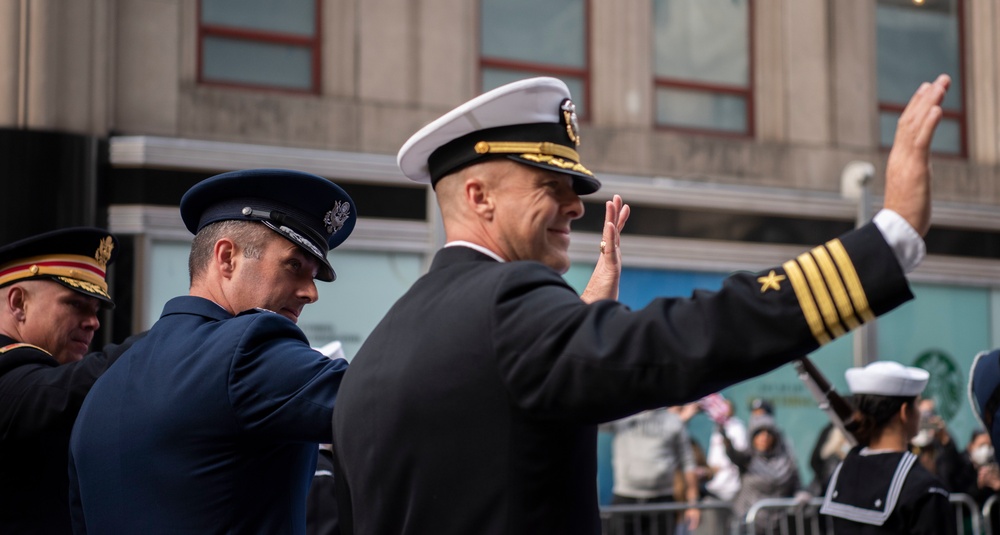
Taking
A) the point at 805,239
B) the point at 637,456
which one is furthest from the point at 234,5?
the point at 805,239

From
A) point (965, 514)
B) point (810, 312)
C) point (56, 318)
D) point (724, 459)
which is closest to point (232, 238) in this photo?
point (56, 318)

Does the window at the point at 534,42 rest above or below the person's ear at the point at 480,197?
above

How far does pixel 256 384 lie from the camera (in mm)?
3053

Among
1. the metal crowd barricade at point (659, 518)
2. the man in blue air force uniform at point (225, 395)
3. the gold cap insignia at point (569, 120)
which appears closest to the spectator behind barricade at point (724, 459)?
the metal crowd barricade at point (659, 518)

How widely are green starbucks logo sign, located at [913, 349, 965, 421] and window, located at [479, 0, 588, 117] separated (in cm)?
546

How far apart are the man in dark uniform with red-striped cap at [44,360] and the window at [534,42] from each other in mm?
10029

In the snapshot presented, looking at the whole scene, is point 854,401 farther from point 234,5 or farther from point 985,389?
point 234,5

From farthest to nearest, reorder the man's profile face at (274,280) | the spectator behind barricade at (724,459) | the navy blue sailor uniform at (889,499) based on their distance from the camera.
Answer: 1. the spectator behind barricade at (724,459)
2. the navy blue sailor uniform at (889,499)
3. the man's profile face at (274,280)

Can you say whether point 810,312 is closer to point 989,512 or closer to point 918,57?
point 989,512

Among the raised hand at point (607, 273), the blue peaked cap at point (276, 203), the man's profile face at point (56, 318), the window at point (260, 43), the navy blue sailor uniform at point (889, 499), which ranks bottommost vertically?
the navy blue sailor uniform at point (889, 499)

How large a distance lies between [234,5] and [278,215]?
410 inches

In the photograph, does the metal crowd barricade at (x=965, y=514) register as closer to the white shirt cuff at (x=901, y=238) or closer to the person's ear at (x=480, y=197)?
the person's ear at (x=480, y=197)

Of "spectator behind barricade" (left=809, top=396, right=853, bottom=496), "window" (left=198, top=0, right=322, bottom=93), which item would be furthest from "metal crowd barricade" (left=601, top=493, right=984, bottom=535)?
"window" (left=198, top=0, right=322, bottom=93)

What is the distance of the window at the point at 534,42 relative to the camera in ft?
48.4
